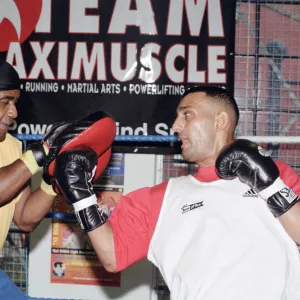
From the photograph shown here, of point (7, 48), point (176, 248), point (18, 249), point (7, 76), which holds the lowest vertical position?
point (18, 249)

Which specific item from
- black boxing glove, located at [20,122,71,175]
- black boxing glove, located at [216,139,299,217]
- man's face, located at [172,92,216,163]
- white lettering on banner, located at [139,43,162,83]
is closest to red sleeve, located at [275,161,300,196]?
black boxing glove, located at [216,139,299,217]

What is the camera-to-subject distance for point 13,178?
2455 millimetres

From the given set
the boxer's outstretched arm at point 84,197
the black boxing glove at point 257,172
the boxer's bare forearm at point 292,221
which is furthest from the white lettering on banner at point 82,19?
the boxer's bare forearm at point 292,221

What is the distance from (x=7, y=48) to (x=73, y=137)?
1.91 meters

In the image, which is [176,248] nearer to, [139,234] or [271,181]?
[139,234]

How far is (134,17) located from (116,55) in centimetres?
26

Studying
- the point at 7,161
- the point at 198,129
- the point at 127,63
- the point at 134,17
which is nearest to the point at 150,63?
the point at 127,63

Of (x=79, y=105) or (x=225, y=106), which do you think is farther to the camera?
(x=79, y=105)

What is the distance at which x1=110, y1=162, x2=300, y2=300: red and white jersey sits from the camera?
208 cm

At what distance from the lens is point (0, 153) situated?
2639mm

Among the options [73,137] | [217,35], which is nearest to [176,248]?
[73,137]

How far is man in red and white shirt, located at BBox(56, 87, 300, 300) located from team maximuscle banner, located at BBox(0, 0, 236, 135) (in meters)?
1.50

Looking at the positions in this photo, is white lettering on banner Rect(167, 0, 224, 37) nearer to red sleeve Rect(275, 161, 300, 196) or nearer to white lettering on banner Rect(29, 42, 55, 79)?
white lettering on banner Rect(29, 42, 55, 79)

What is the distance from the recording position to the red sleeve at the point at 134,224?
224 centimetres
